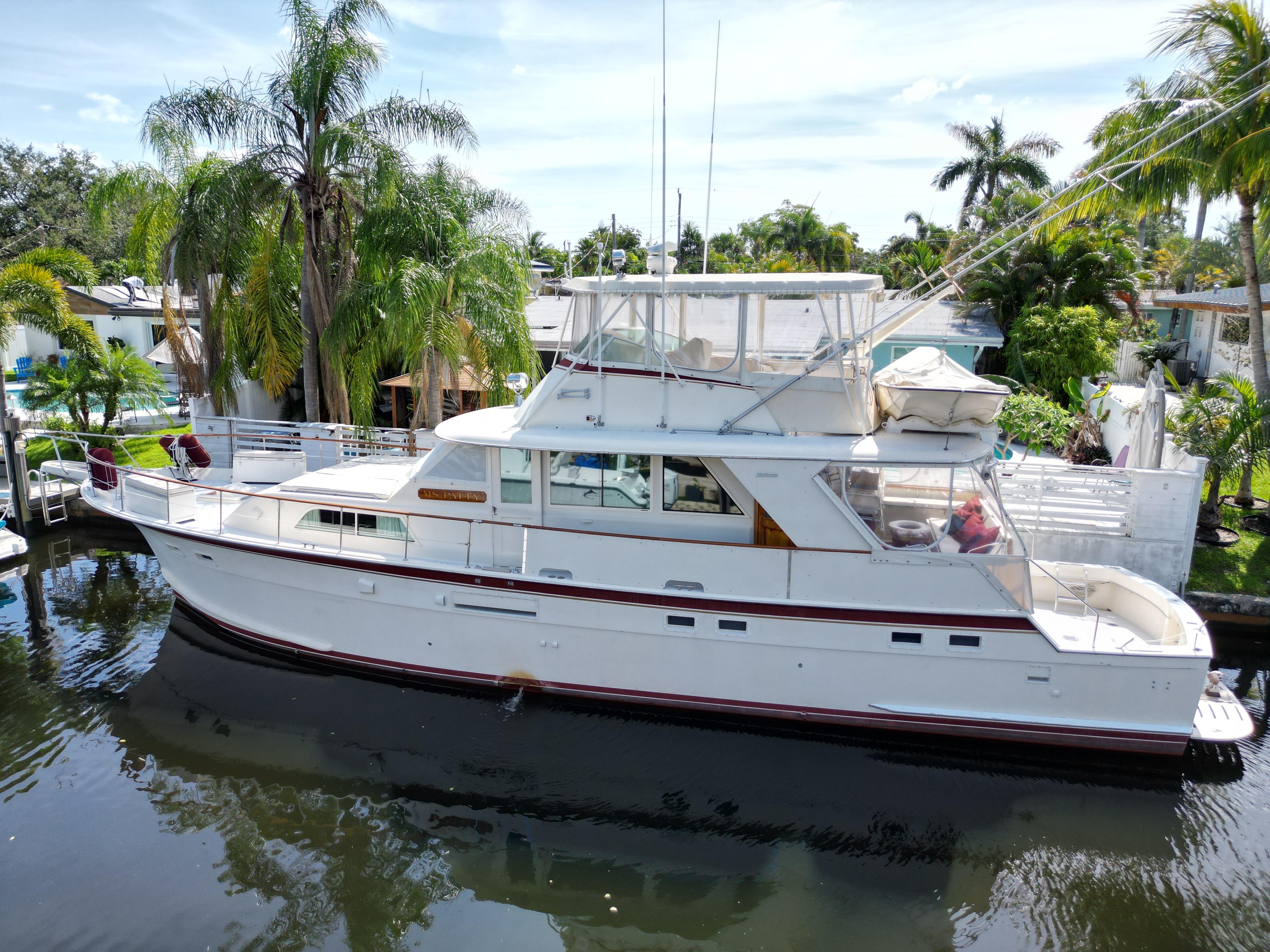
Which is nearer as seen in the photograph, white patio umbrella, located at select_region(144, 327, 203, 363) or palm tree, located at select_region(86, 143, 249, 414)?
palm tree, located at select_region(86, 143, 249, 414)

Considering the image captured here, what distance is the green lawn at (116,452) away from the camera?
1561 centimetres

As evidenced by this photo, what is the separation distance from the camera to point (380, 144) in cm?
1370

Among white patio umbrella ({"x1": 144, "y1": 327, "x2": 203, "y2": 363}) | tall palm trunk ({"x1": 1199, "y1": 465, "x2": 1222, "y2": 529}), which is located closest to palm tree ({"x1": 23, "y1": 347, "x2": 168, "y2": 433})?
white patio umbrella ({"x1": 144, "y1": 327, "x2": 203, "y2": 363})

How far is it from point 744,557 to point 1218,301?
19.6 metres

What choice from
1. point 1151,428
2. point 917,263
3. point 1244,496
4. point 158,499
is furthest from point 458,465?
point 917,263

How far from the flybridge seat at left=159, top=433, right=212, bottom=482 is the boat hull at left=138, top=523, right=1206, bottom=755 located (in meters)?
1.90

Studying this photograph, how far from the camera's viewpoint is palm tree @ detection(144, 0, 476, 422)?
1364cm

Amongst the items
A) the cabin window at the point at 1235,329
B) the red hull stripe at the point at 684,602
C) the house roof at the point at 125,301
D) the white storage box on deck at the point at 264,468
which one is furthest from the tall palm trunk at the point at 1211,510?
the house roof at the point at 125,301

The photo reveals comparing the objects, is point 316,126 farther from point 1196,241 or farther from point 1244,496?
point 1196,241

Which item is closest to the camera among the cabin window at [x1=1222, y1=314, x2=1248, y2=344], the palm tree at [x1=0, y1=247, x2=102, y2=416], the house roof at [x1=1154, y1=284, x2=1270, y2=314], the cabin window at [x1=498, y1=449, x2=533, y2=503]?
the cabin window at [x1=498, y1=449, x2=533, y2=503]

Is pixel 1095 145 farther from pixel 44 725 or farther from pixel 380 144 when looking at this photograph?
pixel 44 725

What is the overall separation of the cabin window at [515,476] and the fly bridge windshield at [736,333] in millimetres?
1247

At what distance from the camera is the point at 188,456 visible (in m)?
10.4

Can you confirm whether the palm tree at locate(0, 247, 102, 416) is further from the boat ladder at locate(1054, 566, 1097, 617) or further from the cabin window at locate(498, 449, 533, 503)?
the boat ladder at locate(1054, 566, 1097, 617)
